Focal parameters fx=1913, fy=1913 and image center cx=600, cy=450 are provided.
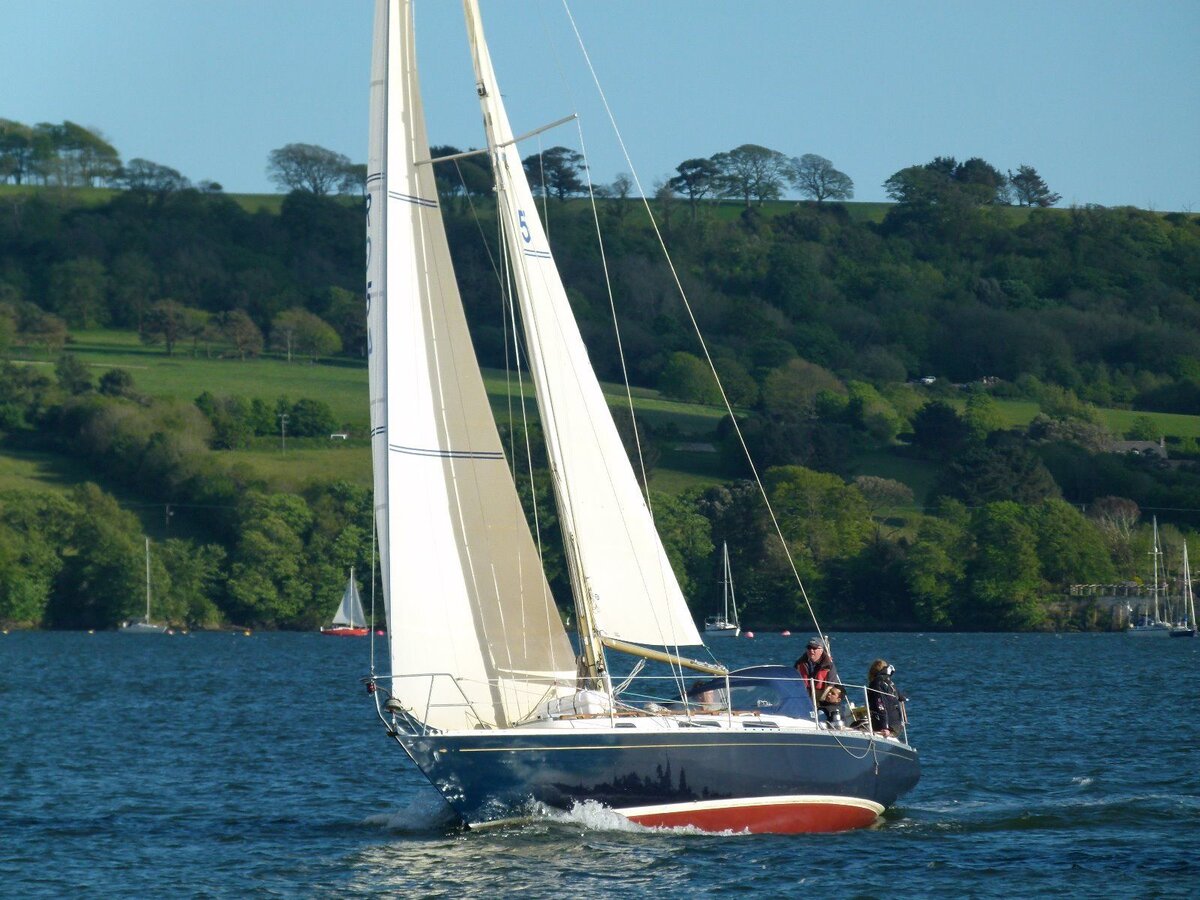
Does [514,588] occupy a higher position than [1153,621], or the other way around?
[514,588]

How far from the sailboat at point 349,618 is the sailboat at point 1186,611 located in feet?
147

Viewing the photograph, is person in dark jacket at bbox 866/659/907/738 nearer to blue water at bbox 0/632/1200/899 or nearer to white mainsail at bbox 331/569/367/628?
blue water at bbox 0/632/1200/899

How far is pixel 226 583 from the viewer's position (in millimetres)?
116688

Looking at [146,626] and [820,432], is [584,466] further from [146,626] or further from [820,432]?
[820,432]

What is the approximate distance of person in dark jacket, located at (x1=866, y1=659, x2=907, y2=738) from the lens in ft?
80.5

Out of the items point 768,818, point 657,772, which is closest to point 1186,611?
point 768,818

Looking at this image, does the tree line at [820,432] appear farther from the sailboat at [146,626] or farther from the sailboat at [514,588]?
the sailboat at [514,588]

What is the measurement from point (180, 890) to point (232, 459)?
11313 cm

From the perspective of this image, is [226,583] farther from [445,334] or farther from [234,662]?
[445,334]

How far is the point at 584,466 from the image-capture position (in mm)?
23062

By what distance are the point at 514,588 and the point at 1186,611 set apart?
92.5 m

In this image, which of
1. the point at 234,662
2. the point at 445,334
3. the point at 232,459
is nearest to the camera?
the point at 445,334

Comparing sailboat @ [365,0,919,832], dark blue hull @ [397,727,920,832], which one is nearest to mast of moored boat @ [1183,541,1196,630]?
dark blue hull @ [397,727,920,832]

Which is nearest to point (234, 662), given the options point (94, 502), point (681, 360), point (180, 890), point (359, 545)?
point (359, 545)
